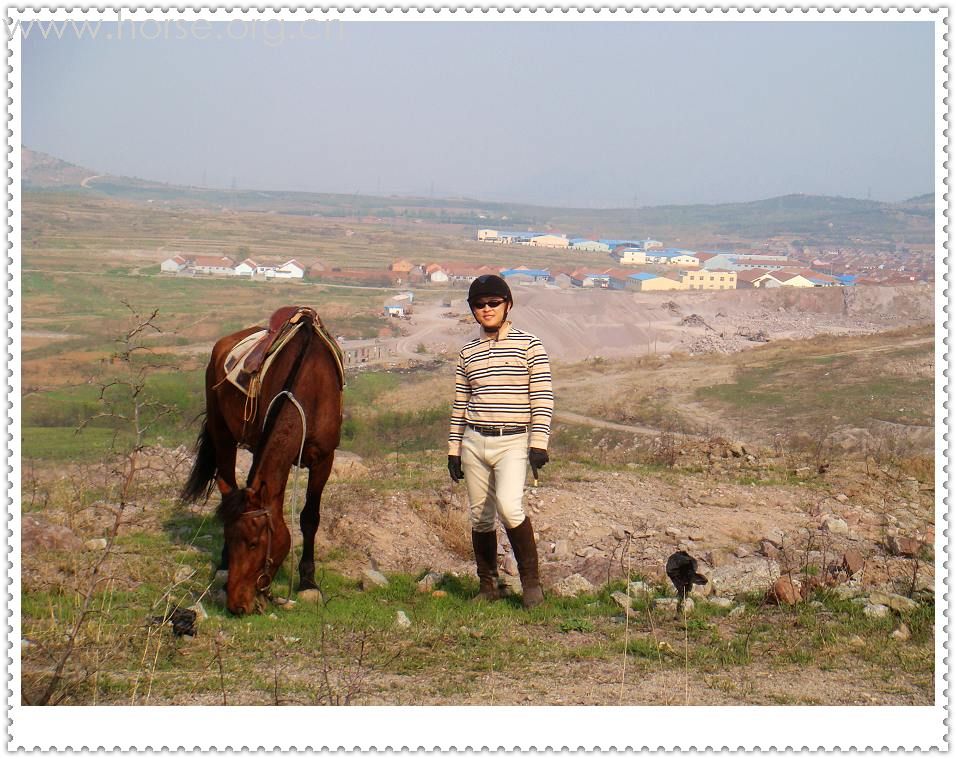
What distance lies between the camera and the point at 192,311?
110 ft

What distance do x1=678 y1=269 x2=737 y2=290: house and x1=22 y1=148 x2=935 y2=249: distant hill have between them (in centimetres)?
1051

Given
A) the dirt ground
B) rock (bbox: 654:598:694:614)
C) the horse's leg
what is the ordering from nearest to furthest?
rock (bbox: 654:598:694:614) < the horse's leg < the dirt ground

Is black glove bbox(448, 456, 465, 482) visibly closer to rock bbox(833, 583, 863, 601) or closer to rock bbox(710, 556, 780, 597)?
rock bbox(710, 556, 780, 597)

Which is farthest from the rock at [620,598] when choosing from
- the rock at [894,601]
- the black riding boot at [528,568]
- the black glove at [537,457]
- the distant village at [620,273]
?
the distant village at [620,273]

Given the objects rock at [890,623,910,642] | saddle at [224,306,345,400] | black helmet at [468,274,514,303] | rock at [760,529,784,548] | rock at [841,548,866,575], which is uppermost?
black helmet at [468,274,514,303]

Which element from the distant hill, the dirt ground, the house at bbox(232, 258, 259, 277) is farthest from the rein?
the distant hill

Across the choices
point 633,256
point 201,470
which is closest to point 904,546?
point 201,470

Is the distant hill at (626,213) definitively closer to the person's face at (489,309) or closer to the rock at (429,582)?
the rock at (429,582)

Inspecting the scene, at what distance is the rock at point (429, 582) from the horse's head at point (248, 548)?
1.40 m

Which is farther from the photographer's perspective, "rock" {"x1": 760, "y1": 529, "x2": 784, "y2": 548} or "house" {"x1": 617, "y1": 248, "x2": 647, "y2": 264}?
"house" {"x1": 617, "y1": 248, "x2": 647, "y2": 264}

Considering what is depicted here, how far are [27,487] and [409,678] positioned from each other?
7.17m

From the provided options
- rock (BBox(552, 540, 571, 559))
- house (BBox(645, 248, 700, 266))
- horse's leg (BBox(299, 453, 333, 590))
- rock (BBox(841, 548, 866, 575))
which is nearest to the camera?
horse's leg (BBox(299, 453, 333, 590))

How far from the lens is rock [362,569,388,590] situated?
6969 millimetres

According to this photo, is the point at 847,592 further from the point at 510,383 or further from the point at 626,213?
the point at 626,213
